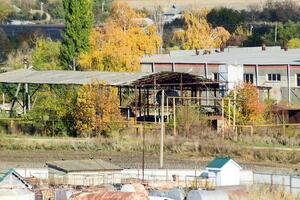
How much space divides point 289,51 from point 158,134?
53.6 feet

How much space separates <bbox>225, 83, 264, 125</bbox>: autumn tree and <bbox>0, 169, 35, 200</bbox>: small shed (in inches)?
675

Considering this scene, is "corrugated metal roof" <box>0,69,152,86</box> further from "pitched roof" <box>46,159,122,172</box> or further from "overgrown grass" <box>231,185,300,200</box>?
"overgrown grass" <box>231,185,300,200</box>

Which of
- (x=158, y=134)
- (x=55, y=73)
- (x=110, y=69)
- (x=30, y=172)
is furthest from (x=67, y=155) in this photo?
(x=110, y=69)

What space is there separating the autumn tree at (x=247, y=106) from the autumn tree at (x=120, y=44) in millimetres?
11376

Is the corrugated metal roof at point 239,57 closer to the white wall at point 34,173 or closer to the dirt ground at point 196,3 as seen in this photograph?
the white wall at point 34,173

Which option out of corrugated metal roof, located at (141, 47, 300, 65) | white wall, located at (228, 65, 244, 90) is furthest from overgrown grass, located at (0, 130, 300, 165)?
corrugated metal roof, located at (141, 47, 300, 65)

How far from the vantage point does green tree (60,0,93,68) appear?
61312mm

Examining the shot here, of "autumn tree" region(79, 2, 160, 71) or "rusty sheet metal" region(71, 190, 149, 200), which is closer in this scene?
"rusty sheet metal" region(71, 190, 149, 200)

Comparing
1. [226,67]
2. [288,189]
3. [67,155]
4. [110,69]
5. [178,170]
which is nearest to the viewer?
[288,189]

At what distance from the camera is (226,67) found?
50.5 m

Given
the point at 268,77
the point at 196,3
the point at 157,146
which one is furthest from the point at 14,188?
the point at 196,3

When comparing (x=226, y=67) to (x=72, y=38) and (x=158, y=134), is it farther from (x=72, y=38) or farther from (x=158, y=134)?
(x=72, y=38)

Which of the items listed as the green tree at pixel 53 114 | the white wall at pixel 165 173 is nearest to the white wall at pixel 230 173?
the white wall at pixel 165 173

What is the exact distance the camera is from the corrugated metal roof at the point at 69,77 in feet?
161
